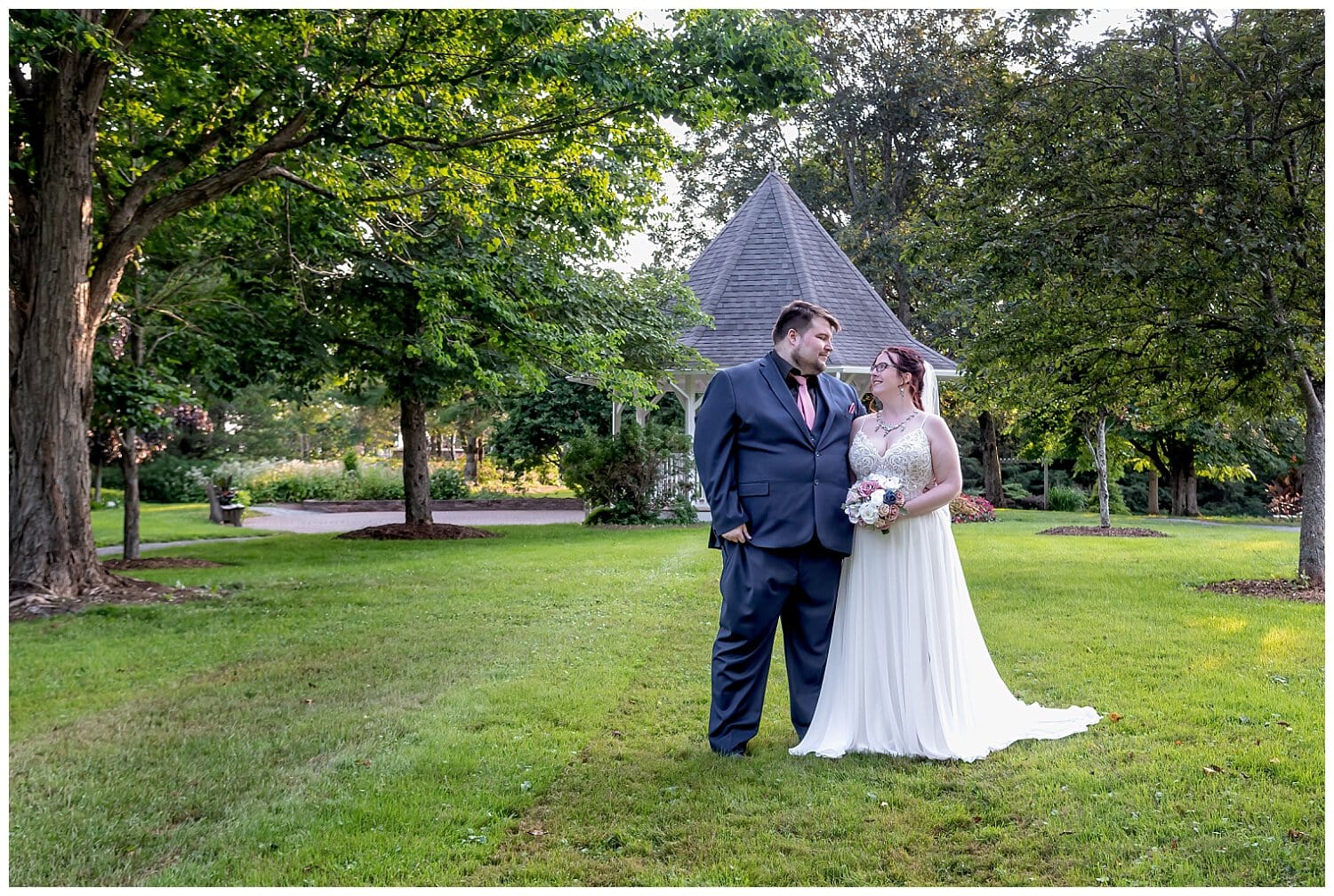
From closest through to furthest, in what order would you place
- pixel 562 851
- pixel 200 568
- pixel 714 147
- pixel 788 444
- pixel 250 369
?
1. pixel 562 851
2. pixel 788 444
3. pixel 200 568
4. pixel 250 369
5. pixel 714 147

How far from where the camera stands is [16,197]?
30.4 ft

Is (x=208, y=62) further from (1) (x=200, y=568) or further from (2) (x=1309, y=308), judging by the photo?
(2) (x=1309, y=308)

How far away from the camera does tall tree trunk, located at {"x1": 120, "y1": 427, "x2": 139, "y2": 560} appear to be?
13.0 m

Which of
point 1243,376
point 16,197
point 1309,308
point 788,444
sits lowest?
point 788,444

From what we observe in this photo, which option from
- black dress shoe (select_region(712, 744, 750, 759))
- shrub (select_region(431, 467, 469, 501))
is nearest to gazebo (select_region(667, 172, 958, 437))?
shrub (select_region(431, 467, 469, 501))

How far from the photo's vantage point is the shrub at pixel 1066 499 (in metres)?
27.2

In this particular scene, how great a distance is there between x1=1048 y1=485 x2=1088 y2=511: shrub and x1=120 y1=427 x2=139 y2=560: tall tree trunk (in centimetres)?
2338

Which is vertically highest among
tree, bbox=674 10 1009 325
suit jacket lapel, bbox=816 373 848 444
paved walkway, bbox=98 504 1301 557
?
tree, bbox=674 10 1009 325

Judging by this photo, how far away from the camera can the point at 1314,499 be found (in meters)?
9.70

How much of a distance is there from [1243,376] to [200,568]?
487 inches

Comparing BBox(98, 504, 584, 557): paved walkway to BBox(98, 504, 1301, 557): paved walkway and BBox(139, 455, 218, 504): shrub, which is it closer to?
BBox(98, 504, 1301, 557): paved walkway

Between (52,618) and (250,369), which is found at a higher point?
(250,369)

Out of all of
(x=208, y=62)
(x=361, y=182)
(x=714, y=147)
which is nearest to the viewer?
(x=208, y=62)

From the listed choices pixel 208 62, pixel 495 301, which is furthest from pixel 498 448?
pixel 208 62
